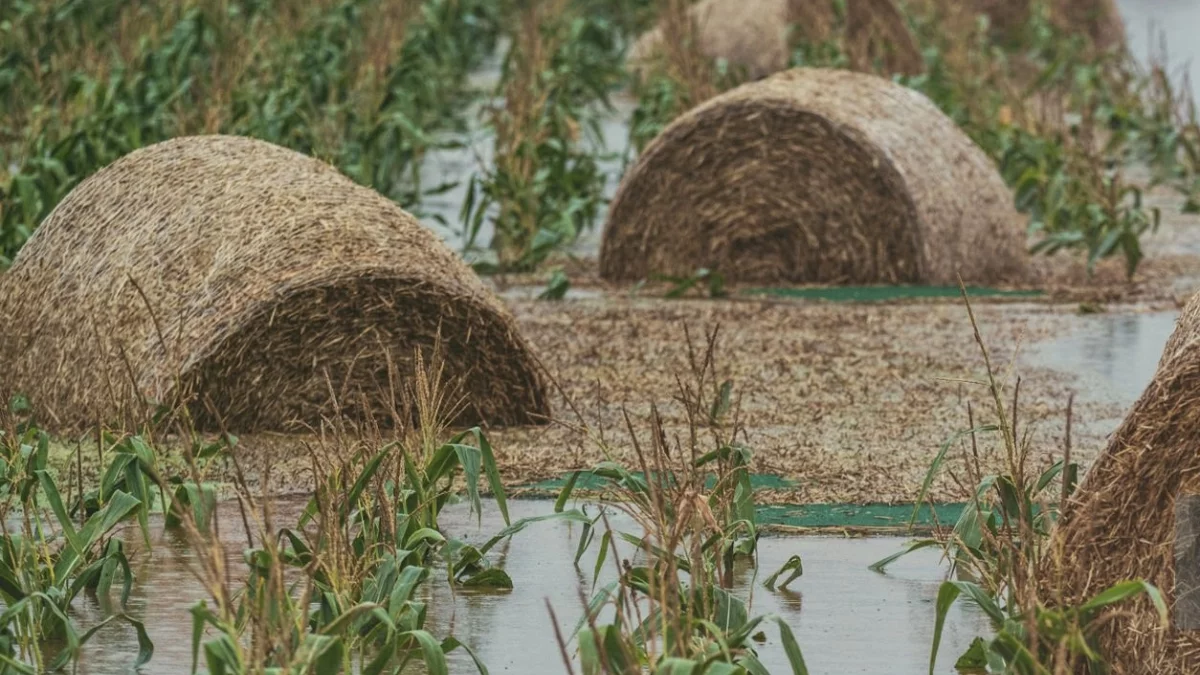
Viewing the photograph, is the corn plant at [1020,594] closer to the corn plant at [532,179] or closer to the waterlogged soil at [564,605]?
the waterlogged soil at [564,605]

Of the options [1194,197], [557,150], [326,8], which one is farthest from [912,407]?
[326,8]

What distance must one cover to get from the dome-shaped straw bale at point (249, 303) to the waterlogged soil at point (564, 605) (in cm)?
124

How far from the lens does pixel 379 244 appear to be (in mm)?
8633

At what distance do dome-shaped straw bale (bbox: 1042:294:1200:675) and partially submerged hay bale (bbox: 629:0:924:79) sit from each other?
1564 cm

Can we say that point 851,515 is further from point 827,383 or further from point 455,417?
point 827,383

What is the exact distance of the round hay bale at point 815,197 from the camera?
44.1 ft

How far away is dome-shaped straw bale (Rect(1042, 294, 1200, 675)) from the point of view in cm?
500

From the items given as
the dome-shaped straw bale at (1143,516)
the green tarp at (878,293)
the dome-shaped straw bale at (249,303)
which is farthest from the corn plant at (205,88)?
the dome-shaped straw bale at (1143,516)

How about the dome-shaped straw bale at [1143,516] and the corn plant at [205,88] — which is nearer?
the dome-shaped straw bale at [1143,516]

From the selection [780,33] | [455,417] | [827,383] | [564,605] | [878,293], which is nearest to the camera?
[564,605]

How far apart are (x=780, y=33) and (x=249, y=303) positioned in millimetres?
15273

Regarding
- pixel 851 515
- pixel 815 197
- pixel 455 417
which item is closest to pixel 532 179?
pixel 815 197

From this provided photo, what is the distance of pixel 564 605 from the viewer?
6273mm

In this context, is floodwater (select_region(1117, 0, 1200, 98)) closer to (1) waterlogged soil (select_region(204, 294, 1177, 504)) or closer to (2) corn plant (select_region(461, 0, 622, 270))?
(2) corn plant (select_region(461, 0, 622, 270))
